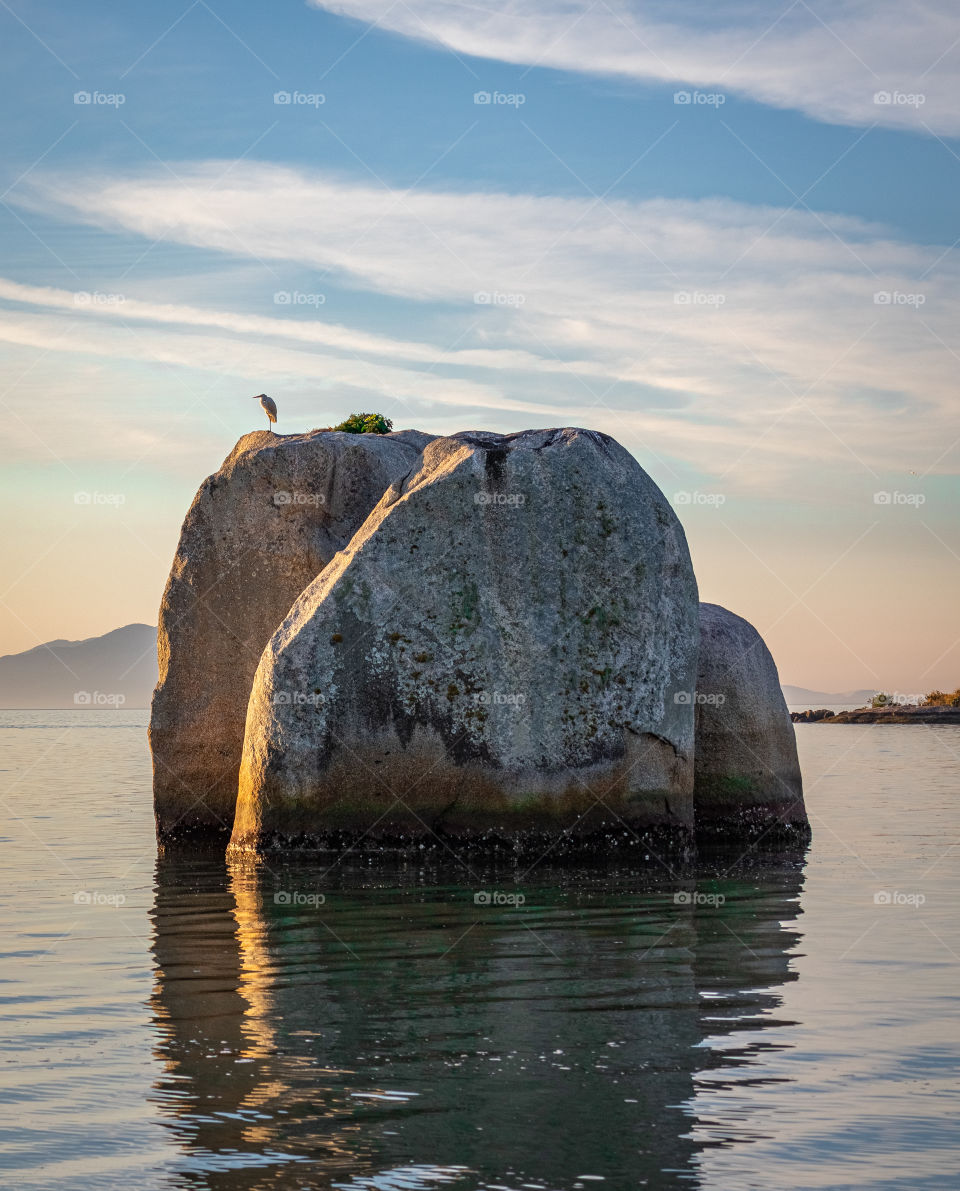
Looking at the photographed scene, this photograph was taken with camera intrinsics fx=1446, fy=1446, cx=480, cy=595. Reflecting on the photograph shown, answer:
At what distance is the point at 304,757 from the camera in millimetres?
18266

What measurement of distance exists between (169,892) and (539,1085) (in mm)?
9493

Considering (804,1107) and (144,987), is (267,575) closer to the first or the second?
(144,987)

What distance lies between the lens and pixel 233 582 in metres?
22.7
